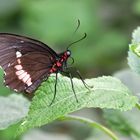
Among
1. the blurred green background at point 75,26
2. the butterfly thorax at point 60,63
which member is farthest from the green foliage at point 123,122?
the blurred green background at point 75,26

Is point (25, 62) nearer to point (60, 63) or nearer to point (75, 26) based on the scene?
point (60, 63)

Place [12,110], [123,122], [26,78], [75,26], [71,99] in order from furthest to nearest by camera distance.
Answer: [75,26] < [123,122] < [26,78] < [12,110] < [71,99]

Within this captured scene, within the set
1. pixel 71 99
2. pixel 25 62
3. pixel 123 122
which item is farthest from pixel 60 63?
pixel 71 99

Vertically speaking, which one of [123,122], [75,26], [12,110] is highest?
[12,110]

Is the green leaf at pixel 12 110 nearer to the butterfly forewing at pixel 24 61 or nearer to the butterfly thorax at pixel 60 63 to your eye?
the butterfly forewing at pixel 24 61

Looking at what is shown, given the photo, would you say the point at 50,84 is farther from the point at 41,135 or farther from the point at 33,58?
the point at 41,135

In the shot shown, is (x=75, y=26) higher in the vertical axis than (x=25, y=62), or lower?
lower

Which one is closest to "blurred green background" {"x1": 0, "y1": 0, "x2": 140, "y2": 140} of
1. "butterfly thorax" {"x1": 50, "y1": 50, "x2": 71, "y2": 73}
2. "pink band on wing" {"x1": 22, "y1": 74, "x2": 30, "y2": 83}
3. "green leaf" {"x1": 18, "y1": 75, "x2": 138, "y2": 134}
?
"butterfly thorax" {"x1": 50, "y1": 50, "x2": 71, "y2": 73}

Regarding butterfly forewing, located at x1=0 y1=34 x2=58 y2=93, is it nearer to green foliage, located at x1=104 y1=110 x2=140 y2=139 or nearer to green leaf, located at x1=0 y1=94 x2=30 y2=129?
green leaf, located at x1=0 y1=94 x2=30 y2=129
